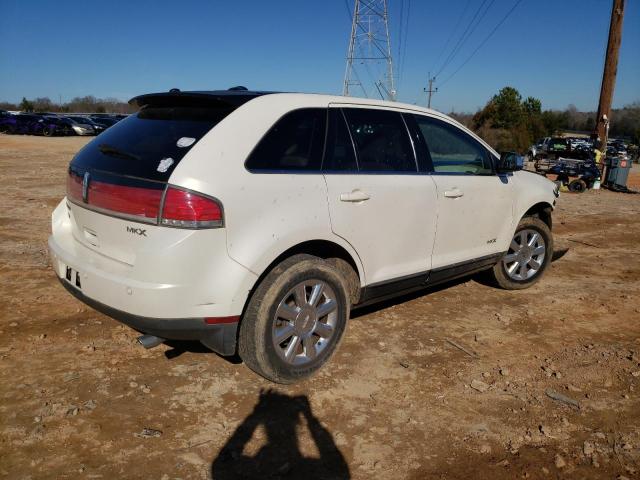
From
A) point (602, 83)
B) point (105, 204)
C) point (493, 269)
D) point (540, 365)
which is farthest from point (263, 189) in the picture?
point (602, 83)

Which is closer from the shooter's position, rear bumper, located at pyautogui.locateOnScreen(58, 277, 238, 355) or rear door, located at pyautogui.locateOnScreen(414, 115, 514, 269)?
rear bumper, located at pyautogui.locateOnScreen(58, 277, 238, 355)

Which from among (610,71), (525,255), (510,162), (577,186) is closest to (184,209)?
(510,162)

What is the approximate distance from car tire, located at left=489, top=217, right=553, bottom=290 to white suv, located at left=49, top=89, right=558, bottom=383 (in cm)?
125

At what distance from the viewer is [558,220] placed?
9.48 m

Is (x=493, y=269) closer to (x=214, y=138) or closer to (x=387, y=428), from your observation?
(x=387, y=428)

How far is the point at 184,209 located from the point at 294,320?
1.03m

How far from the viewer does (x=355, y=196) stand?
3375 mm

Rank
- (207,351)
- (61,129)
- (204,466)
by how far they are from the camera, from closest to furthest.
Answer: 1. (204,466)
2. (207,351)
3. (61,129)

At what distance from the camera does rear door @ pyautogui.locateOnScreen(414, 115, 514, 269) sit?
4113 mm

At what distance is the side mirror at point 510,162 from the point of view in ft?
15.0

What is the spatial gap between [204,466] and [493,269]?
3.62 meters

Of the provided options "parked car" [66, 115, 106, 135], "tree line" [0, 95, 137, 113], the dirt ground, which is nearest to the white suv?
the dirt ground

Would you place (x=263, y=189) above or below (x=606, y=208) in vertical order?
above

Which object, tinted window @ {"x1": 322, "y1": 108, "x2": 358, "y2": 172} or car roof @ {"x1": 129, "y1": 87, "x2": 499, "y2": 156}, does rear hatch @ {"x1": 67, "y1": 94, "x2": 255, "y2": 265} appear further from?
tinted window @ {"x1": 322, "y1": 108, "x2": 358, "y2": 172}
